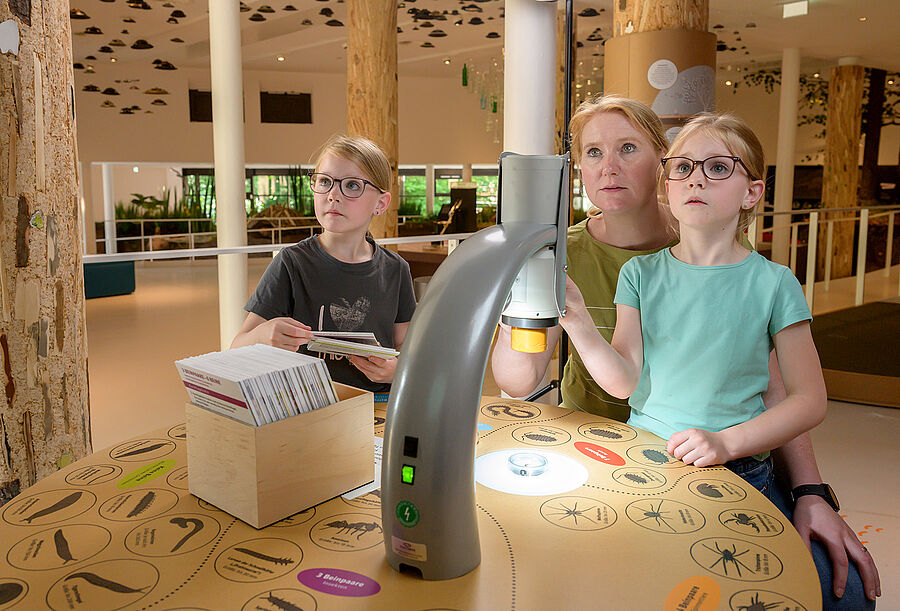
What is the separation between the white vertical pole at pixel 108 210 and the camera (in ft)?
39.1

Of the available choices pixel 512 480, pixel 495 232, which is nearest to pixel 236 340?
pixel 512 480

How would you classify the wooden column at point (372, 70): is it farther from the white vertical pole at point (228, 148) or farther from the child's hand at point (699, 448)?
the child's hand at point (699, 448)

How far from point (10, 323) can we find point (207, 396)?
115cm

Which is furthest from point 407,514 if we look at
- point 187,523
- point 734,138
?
point 734,138

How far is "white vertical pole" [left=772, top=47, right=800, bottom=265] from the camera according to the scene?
8.95m

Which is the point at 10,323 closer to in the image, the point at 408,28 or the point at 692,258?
the point at 692,258

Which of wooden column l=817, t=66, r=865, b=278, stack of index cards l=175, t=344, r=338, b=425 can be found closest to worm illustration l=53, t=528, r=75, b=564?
stack of index cards l=175, t=344, r=338, b=425

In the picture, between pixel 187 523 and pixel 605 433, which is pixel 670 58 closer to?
pixel 605 433

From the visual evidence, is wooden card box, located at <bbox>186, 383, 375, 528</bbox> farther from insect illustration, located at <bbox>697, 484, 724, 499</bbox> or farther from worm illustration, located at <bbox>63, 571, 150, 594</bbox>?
insect illustration, located at <bbox>697, 484, 724, 499</bbox>

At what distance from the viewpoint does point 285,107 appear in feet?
41.5

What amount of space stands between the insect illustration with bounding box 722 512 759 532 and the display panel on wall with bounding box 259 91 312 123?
12.5 metres

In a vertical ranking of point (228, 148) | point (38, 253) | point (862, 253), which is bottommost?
point (862, 253)

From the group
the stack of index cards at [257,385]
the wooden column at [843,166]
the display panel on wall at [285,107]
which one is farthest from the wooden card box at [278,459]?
A: the display panel on wall at [285,107]

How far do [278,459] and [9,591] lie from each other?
1.08 feet
